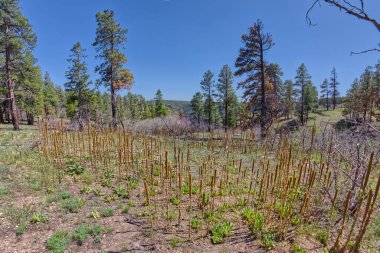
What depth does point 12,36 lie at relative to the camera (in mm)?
17156

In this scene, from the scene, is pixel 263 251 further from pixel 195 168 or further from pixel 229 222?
pixel 195 168

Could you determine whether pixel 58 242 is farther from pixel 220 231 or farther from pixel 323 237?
pixel 323 237

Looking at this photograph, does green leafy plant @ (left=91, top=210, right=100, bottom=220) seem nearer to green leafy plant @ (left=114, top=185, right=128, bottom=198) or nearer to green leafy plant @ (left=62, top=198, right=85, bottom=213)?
green leafy plant @ (left=62, top=198, right=85, bottom=213)

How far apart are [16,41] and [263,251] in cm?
2015

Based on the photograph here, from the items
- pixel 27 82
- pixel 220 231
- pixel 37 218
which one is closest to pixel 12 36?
pixel 27 82

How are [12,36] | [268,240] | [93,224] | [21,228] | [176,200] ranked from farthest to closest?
[12,36] → [176,200] → [93,224] → [21,228] → [268,240]

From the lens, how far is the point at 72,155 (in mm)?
9297

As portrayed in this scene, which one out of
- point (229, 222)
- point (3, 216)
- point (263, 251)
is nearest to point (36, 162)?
point (3, 216)

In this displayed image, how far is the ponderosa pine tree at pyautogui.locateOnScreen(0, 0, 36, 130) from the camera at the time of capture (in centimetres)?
1672

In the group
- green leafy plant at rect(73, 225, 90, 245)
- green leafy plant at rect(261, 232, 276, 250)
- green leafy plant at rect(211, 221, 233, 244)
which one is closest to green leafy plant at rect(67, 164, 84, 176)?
green leafy plant at rect(73, 225, 90, 245)

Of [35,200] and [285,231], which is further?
[35,200]

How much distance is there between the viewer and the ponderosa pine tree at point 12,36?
1672 cm

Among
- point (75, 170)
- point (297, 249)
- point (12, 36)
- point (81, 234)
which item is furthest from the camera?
point (12, 36)

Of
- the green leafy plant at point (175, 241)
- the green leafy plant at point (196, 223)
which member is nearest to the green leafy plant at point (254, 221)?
the green leafy plant at point (196, 223)
